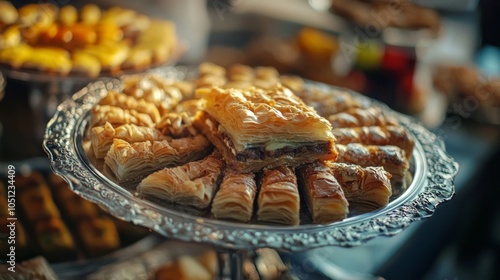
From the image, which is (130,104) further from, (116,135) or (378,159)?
(378,159)

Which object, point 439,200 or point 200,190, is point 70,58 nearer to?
point 200,190

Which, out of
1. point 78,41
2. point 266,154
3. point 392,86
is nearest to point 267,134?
point 266,154

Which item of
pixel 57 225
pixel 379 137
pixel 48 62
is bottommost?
pixel 57 225

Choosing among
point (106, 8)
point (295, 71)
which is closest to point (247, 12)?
point (295, 71)

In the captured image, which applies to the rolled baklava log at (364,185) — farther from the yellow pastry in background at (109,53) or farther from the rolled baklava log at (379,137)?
the yellow pastry in background at (109,53)

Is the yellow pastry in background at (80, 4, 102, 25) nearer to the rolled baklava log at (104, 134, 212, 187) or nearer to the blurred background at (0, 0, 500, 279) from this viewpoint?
the blurred background at (0, 0, 500, 279)

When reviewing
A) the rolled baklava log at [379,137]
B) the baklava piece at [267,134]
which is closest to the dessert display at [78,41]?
the baklava piece at [267,134]

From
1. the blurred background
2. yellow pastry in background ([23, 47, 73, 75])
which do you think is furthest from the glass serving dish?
the blurred background
